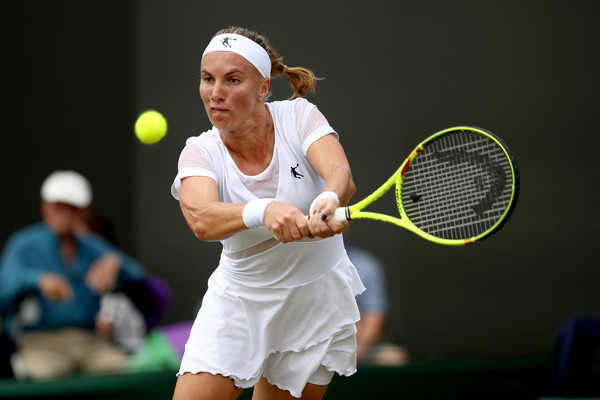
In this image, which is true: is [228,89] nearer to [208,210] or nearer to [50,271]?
[208,210]

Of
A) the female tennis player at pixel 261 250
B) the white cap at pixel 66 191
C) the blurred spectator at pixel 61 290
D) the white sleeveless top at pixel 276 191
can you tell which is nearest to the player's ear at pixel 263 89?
the female tennis player at pixel 261 250

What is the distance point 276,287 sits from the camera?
9.65 ft

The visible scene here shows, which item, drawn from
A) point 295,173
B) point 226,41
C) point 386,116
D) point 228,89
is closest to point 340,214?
point 295,173

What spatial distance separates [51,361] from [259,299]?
2.51 metres

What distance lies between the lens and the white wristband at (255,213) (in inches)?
105

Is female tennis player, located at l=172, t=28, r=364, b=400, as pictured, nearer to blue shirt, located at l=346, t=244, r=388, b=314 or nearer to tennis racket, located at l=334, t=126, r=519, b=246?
tennis racket, located at l=334, t=126, r=519, b=246

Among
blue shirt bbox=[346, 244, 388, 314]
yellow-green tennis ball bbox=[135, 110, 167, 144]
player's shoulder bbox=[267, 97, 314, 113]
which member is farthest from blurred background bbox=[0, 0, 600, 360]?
player's shoulder bbox=[267, 97, 314, 113]

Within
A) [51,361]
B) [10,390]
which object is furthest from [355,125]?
[10,390]

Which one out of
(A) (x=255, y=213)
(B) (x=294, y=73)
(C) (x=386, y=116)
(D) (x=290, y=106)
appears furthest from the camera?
(C) (x=386, y=116)

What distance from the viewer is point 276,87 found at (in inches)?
213

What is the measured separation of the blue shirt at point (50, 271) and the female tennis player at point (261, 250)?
2362 mm

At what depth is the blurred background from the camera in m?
6.20

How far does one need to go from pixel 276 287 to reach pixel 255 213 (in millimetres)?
366

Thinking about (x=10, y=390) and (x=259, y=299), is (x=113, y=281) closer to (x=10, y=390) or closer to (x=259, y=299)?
(x=10, y=390)
